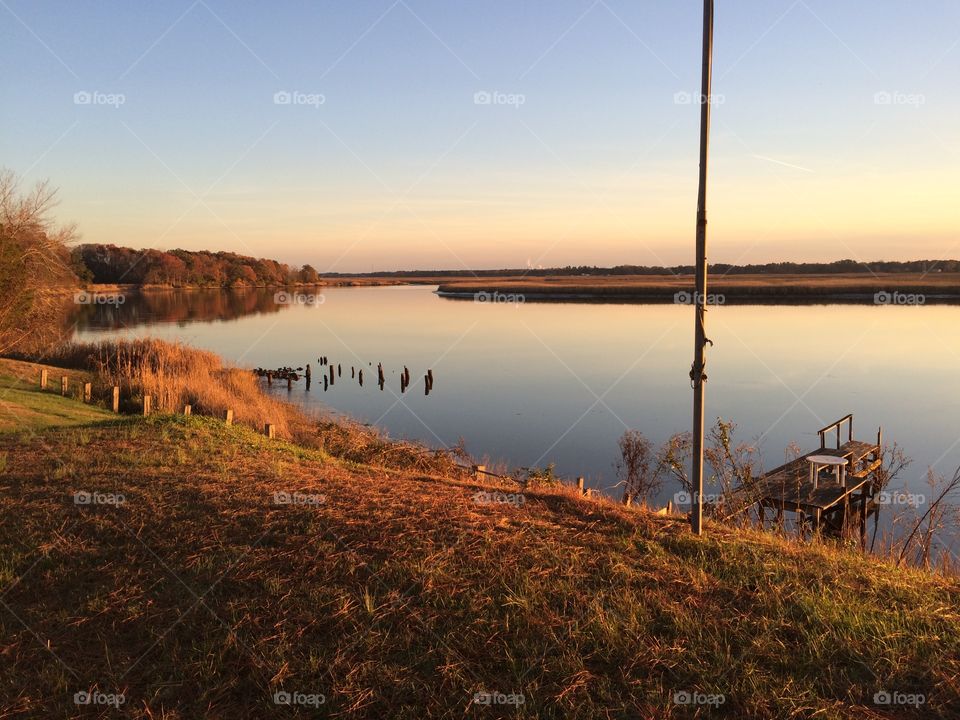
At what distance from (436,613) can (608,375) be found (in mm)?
29943

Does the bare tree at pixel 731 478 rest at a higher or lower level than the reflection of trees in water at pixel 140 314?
lower

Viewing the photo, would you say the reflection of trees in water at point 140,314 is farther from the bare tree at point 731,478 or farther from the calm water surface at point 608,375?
the bare tree at point 731,478

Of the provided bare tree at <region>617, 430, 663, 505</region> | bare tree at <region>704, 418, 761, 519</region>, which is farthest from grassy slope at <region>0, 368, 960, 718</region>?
bare tree at <region>617, 430, 663, 505</region>

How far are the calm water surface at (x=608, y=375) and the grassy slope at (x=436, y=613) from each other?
1142 centimetres

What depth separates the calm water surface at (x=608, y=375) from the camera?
22016 millimetres

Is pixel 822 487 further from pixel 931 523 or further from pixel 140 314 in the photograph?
pixel 140 314

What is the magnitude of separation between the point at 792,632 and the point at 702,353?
247cm

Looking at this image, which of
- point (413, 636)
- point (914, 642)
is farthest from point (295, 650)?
point (914, 642)

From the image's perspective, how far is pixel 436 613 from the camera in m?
4.52

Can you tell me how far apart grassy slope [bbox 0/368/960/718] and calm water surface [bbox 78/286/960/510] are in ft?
37.5

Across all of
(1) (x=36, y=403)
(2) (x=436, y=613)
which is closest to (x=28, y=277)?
(1) (x=36, y=403)

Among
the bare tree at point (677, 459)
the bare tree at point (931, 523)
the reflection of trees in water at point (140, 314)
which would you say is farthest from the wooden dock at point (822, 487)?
the reflection of trees in water at point (140, 314)

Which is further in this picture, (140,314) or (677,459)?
(140,314)

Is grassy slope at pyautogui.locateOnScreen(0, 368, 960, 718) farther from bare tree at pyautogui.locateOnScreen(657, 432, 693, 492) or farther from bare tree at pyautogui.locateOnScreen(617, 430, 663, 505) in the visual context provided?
bare tree at pyautogui.locateOnScreen(617, 430, 663, 505)
